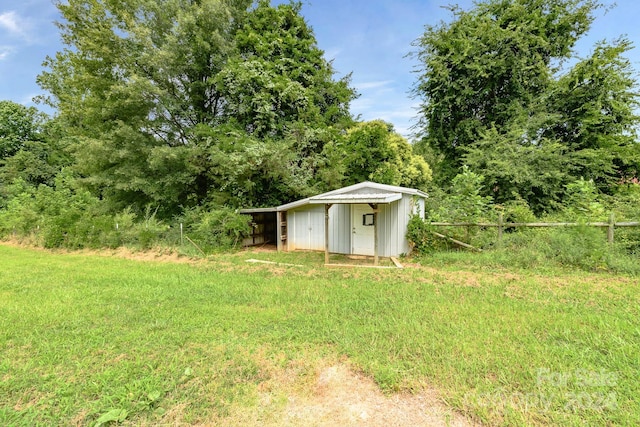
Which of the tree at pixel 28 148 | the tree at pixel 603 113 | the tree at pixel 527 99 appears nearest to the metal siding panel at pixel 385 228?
the tree at pixel 527 99

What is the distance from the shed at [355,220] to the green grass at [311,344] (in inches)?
120

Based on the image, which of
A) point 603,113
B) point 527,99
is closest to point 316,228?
point 527,99

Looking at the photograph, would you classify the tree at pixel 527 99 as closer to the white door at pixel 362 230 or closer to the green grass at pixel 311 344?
the white door at pixel 362 230

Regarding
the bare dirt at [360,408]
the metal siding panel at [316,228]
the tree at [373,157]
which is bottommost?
the bare dirt at [360,408]

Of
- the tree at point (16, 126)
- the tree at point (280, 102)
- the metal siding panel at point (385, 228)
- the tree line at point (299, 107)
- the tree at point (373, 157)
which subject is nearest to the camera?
the metal siding panel at point (385, 228)

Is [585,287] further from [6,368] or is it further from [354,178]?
[354,178]

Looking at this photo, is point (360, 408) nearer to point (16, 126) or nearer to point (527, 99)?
point (527, 99)

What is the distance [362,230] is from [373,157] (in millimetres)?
5363

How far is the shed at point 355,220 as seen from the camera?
844 centimetres

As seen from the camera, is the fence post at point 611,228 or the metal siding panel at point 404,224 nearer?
the fence post at point 611,228

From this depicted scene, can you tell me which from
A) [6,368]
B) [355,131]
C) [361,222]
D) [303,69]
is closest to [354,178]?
[355,131]

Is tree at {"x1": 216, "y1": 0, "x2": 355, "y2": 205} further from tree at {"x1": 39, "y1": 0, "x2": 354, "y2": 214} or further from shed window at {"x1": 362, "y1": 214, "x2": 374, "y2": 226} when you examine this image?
shed window at {"x1": 362, "y1": 214, "x2": 374, "y2": 226}

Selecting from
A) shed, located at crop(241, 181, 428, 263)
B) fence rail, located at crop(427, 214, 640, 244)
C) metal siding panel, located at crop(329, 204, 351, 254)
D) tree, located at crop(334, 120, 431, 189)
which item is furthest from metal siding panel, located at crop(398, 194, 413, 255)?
tree, located at crop(334, 120, 431, 189)

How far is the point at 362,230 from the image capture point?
9570 mm
